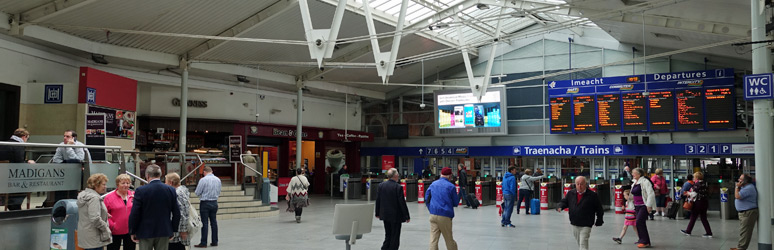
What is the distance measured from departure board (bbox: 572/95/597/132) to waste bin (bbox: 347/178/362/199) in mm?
8876

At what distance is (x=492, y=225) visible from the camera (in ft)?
43.3

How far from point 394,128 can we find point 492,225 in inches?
545

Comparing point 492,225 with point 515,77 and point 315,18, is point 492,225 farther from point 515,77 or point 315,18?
point 515,77

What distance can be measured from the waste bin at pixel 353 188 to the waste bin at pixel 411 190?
2.63 metres

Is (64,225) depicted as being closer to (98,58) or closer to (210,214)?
(210,214)

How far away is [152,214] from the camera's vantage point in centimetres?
626

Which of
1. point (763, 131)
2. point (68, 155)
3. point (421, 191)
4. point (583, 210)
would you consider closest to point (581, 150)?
point (421, 191)

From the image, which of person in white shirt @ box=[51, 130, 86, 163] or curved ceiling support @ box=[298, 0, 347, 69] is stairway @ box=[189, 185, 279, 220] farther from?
person in white shirt @ box=[51, 130, 86, 163]

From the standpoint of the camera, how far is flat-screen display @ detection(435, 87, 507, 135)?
74.2 ft

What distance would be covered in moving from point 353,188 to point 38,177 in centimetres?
1673

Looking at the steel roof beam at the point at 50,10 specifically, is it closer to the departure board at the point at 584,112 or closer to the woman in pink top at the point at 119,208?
the woman in pink top at the point at 119,208

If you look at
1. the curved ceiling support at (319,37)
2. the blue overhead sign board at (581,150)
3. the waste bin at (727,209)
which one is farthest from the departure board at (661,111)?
the curved ceiling support at (319,37)

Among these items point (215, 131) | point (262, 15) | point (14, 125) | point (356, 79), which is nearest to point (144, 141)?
point (215, 131)

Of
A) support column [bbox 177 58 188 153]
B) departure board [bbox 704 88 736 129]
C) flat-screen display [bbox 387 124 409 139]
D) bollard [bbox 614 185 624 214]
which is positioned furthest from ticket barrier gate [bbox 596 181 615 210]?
support column [bbox 177 58 188 153]
